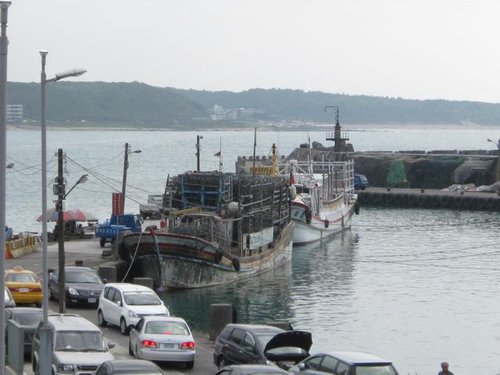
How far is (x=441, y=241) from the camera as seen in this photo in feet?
278

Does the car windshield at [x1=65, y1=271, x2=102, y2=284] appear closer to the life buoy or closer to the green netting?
the life buoy

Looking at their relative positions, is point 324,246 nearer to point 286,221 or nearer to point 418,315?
point 286,221

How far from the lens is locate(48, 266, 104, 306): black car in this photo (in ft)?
130

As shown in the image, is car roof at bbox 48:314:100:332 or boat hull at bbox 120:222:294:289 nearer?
car roof at bbox 48:314:100:332

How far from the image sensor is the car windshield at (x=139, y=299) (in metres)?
35.1

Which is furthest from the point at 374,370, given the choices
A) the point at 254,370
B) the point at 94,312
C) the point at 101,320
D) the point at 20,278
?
the point at 20,278

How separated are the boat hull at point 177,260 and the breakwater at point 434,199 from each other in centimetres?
6801

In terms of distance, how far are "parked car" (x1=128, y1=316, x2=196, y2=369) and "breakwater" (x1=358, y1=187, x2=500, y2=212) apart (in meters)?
90.7

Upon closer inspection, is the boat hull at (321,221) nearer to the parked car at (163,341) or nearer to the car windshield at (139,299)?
the car windshield at (139,299)

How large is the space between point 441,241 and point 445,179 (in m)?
60.3

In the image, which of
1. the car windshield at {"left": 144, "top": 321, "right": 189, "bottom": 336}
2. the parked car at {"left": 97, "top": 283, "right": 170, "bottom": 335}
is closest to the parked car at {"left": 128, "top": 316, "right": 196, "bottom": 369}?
the car windshield at {"left": 144, "top": 321, "right": 189, "bottom": 336}

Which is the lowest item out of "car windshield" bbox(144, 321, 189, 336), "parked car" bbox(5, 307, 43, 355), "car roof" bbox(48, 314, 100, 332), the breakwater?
the breakwater

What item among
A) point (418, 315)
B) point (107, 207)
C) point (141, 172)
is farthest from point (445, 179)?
point (418, 315)

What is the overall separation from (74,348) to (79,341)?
0.27 meters
